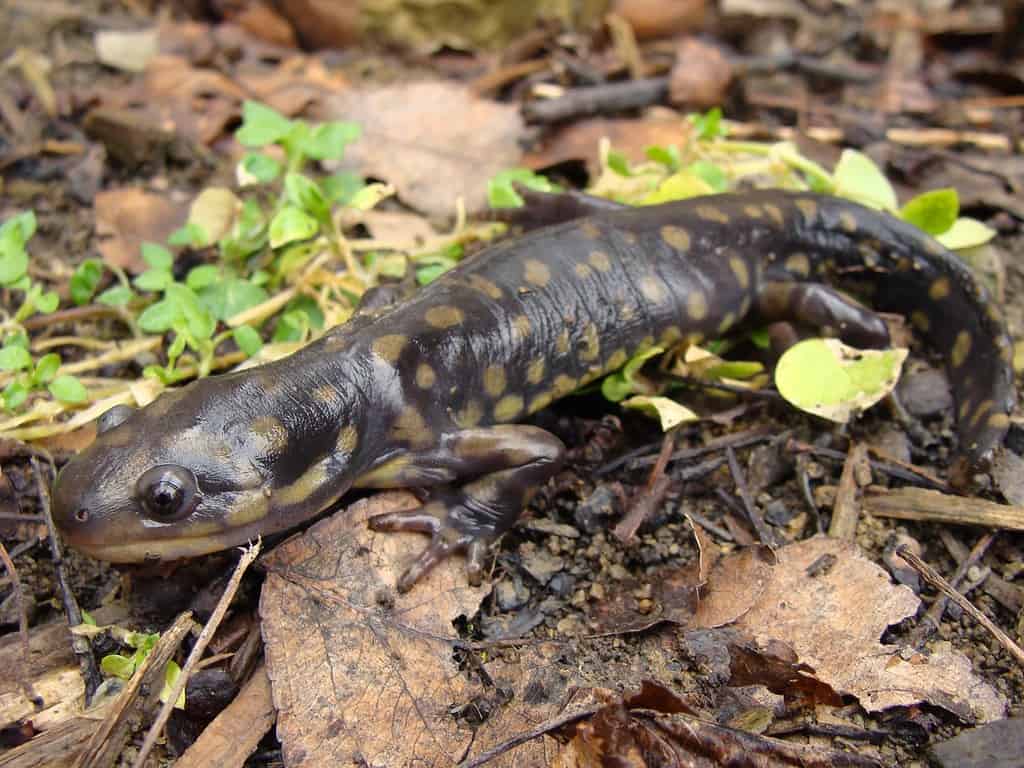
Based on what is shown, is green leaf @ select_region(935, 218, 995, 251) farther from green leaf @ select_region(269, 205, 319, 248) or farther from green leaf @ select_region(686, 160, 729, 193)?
green leaf @ select_region(269, 205, 319, 248)

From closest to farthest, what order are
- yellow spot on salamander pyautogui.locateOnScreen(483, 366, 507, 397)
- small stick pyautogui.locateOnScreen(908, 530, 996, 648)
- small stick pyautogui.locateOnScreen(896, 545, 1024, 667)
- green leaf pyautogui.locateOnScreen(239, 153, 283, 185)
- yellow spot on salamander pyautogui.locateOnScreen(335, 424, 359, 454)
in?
small stick pyautogui.locateOnScreen(896, 545, 1024, 667) < small stick pyautogui.locateOnScreen(908, 530, 996, 648) < yellow spot on salamander pyautogui.locateOnScreen(335, 424, 359, 454) < yellow spot on salamander pyautogui.locateOnScreen(483, 366, 507, 397) < green leaf pyautogui.locateOnScreen(239, 153, 283, 185)

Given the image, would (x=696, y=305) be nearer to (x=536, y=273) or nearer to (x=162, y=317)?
(x=536, y=273)

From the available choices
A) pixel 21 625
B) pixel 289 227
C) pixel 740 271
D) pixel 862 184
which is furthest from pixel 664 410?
pixel 21 625

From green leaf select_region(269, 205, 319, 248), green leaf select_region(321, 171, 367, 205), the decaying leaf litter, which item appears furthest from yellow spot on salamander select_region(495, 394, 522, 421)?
green leaf select_region(321, 171, 367, 205)

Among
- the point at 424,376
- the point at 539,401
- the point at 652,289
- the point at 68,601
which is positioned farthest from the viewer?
the point at 652,289

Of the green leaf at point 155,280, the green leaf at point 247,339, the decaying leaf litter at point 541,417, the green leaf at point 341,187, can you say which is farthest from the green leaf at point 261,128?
the green leaf at point 247,339

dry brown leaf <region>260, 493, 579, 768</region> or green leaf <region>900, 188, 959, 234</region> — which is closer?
dry brown leaf <region>260, 493, 579, 768</region>

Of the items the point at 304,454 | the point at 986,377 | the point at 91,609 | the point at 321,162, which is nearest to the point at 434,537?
the point at 304,454
